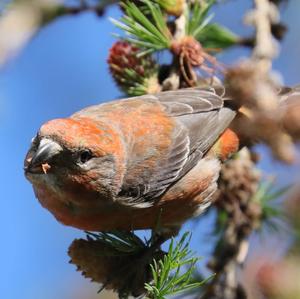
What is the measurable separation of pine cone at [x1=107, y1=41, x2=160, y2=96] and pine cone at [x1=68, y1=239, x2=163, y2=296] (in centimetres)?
82

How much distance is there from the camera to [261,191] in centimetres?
286

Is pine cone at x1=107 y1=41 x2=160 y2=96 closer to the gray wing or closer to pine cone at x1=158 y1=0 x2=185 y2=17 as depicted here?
the gray wing

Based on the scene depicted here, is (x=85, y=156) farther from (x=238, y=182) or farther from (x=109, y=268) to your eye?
(x=238, y=182)

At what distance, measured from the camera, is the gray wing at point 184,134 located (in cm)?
276

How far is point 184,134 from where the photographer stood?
9.98ft

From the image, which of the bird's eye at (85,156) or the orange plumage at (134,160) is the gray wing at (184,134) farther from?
the bird's eye at (85,156)

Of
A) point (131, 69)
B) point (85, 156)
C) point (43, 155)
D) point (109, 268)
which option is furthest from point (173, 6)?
point (109, 268)

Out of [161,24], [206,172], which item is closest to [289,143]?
[161,24]

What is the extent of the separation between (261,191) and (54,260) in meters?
2.91

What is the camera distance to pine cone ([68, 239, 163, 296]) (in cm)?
223

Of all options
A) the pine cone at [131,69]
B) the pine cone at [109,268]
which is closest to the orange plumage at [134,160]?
the pine cone at [131,69]

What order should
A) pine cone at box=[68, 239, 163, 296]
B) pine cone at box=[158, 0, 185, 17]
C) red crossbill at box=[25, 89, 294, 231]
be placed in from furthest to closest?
pine cone at box=[158, 0, 185, 17] → red crossbill at box=[25, 89, 294, 231] → pine cone at box=[68, 239, 163, 296]

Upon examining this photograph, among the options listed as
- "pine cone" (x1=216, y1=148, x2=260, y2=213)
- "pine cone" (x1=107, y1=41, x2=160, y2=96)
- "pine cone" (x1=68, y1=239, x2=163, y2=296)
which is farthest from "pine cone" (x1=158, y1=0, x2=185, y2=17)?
"pine cone" (x1=68, y1=239, x2=163, y2=296)

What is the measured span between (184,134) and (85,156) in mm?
750
